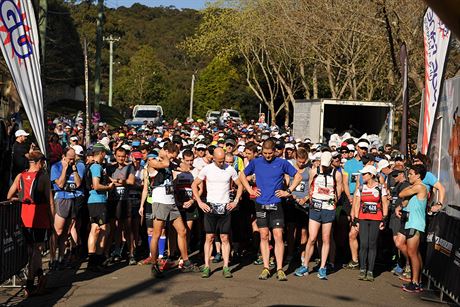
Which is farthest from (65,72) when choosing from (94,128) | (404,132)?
(404,132)

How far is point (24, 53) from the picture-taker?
732 cm

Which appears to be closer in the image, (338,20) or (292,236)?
(292,236)

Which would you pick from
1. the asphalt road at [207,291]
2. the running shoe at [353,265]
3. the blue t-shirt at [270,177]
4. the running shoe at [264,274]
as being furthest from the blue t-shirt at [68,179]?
the running shoe at [353,265]

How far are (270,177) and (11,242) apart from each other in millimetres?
3762

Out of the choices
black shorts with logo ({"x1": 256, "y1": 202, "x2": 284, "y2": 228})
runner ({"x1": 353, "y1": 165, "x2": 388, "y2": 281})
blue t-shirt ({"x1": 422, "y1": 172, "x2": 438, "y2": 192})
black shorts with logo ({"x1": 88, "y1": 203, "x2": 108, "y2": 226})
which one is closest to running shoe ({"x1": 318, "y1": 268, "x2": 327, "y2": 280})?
runner ({"x1": 353, "y1": 165, "x2": 388, "y2": 281})

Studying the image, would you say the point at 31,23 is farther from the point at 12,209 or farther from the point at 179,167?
the point at 179,167

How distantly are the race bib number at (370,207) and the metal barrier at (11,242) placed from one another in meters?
4.87

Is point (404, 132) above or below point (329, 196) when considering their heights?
above

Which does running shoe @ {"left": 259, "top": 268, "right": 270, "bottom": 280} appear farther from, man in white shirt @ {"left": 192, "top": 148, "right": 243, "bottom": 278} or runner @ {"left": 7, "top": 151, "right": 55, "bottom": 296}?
runner @ {"left": 7, "top": 151, "right": 55, "bottom": 296}

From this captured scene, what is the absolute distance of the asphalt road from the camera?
7.54m

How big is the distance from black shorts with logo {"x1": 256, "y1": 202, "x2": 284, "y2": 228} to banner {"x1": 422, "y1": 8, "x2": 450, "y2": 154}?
2473 millimetres

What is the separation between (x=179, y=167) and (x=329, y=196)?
248 centimetres

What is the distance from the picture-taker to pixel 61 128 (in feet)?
74.2

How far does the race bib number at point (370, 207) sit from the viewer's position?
902cm
